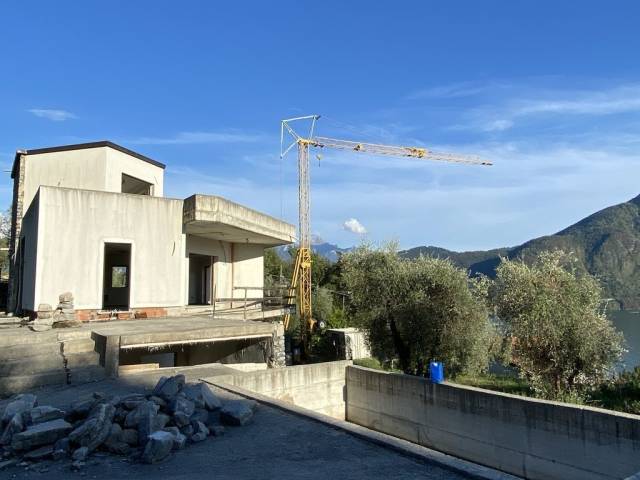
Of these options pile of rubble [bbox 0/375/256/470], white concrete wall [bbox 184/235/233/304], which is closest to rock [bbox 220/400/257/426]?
pile of rubble [bbox 0/375/256/470]

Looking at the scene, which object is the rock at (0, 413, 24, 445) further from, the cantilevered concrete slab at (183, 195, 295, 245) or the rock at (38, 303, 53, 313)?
the cantilevered concrete slab at (183, 195, 295, 245)

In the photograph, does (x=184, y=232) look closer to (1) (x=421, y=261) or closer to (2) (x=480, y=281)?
(1) (x=421, y=261)

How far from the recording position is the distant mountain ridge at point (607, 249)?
10169 cm

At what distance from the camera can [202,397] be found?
726cm

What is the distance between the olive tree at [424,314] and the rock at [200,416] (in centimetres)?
985

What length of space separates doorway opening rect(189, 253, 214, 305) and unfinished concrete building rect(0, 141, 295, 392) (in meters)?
0.85

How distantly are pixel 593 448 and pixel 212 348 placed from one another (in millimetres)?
13058

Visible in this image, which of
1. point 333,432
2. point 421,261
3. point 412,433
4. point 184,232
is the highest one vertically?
point 184,232

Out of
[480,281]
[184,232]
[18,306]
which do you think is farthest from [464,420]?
[18,306]

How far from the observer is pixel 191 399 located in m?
7.16

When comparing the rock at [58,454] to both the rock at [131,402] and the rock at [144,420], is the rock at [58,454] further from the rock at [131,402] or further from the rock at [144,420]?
the rock at [131,402]

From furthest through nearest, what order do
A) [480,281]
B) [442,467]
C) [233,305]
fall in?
[233,305] < [480,281] < [442,467]

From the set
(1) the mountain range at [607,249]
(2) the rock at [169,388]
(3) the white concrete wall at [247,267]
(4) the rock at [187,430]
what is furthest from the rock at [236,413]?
(1) the mountain range at [607,249]

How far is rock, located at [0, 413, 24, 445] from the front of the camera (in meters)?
5.73
